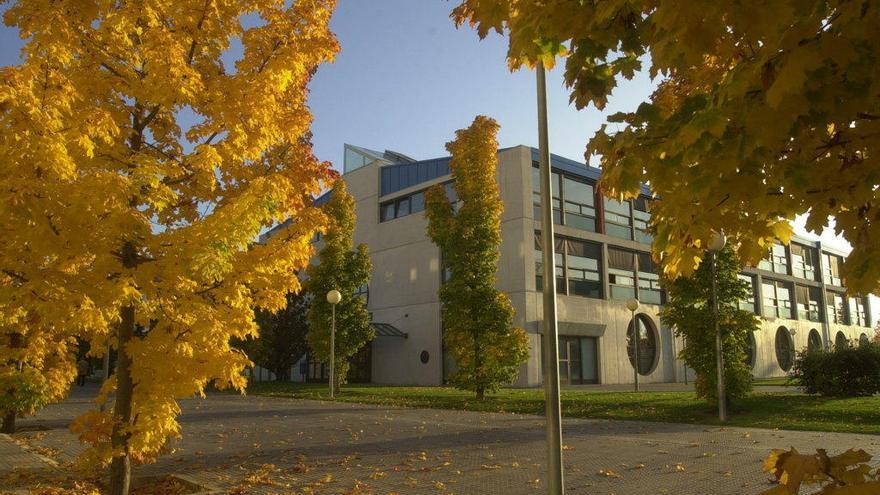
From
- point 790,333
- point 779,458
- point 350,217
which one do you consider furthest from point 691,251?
point 790,333

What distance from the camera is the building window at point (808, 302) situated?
4828cm

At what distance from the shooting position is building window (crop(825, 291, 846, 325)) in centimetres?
5213

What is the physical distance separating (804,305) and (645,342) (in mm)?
21909

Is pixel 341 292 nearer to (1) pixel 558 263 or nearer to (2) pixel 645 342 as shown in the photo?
(1) pixel 558 263

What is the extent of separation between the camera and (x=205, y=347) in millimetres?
6246

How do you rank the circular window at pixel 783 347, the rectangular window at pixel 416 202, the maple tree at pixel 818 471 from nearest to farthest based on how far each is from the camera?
the maple tree at pixel 818 471 → the rectangular window at pixel 416 202 → the circular window at pixel 783 347

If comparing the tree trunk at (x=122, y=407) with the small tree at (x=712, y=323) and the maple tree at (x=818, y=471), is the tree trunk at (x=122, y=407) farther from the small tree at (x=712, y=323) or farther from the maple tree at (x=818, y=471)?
the small tree at (x=712, y=323)

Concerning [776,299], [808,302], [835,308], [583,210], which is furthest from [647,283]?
[835,308]

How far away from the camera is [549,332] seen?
517 centimetres

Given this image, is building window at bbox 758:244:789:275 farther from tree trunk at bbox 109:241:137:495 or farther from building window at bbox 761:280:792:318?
tree trunk at bbox 109:241:137:495

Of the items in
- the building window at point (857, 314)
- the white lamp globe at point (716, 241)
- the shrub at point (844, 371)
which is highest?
the building window at point (857, 314)

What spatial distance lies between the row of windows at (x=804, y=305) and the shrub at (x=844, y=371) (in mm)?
24061

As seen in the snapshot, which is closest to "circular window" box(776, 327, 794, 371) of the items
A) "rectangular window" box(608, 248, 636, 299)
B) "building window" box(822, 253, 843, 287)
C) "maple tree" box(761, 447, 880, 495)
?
"building window" box(822, 253, 843, 287)

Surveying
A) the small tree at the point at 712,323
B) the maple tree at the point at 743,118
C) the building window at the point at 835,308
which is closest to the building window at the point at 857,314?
the building window at the point at 835,308
